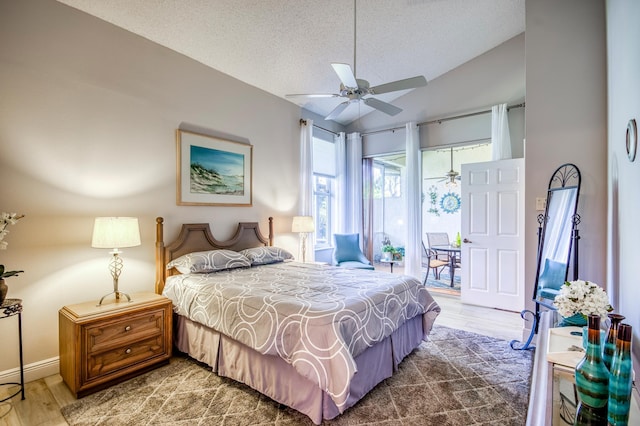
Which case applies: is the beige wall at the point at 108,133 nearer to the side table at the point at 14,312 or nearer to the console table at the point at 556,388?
the side table at the point at 14,312

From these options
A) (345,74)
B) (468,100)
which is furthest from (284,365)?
(468,100)

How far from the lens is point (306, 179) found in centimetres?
507

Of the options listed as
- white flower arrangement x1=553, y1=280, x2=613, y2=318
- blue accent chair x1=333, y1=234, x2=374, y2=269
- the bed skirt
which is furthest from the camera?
blue accent chair x1=333, y1=234, x2=374, y2=269

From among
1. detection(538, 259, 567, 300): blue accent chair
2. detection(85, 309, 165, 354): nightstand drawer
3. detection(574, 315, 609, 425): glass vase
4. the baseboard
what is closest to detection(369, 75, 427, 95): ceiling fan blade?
detection(538, 259, 567, 300): blue accent chair

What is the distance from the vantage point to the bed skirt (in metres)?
1.99

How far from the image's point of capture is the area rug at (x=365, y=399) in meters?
2.01

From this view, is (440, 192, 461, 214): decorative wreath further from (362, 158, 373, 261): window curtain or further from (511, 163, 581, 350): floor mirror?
(511, 163, 581, 350): floor mirror

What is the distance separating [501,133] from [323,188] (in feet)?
9.79

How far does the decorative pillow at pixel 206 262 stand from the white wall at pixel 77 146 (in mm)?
351

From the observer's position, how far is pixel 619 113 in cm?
214

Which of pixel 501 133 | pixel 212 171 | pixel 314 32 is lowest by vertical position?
pixel 212 171

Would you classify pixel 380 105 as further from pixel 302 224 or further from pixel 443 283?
pixel 443 283

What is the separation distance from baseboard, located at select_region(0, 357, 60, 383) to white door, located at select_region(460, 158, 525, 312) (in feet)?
15.5

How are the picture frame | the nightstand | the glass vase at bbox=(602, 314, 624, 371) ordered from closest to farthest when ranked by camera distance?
the glass vase at bbox=(602, 314, 624, 371), the nightstand, the picture frame
